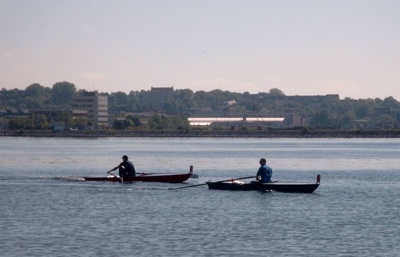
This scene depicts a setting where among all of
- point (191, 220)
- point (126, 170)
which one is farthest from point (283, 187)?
point (191, 220)

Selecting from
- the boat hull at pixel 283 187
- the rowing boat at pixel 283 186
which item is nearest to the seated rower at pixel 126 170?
the rowing boat at pixel 283 186

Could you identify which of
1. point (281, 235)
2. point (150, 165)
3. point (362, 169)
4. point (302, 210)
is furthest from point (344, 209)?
point (150, 165)

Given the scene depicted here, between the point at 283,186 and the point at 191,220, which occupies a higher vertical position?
the point at 283,186

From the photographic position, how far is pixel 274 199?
52.6 meters

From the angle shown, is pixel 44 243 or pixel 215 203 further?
pixel 215 203

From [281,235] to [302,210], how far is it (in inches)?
360

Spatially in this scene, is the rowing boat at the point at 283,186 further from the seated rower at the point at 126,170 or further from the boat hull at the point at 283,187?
the seated rower at the point at 126,170

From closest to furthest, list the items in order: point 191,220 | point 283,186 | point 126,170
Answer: point 191,220 → point 283,186 → point 126,170

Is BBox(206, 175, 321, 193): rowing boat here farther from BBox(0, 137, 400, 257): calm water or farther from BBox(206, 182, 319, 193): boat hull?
BBox(0, 137, 400, 257): calm water

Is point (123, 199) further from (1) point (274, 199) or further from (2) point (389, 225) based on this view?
(2) point (389, 225)

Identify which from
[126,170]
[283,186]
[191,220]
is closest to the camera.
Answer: [191,220]

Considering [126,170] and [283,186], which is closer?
[283,186]

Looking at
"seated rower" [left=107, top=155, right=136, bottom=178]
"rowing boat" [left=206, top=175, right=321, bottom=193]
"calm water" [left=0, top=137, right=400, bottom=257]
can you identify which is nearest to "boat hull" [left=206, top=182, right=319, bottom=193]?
"rowing boat" [left=206, top=175, right=321, bottom=193]

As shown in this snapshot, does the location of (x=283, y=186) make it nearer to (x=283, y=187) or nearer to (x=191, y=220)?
(x=283, y=187)
